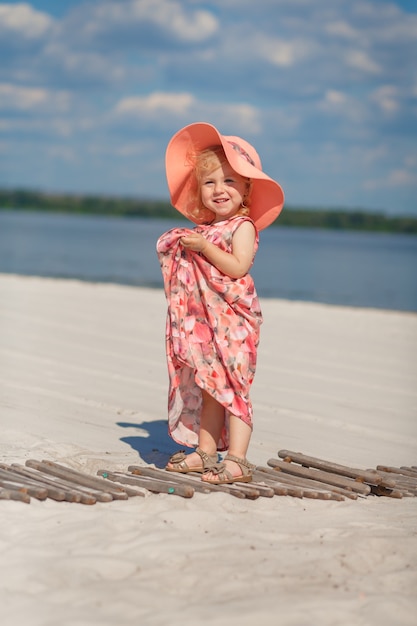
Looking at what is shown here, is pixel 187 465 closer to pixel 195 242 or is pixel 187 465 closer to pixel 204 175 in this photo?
pixel 195 242

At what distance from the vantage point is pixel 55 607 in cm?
293

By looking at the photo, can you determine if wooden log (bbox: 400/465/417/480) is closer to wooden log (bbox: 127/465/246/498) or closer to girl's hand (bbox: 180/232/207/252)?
wooden log (bbox: 127/465/246/498)

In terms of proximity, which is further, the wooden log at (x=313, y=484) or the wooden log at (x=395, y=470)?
the wooden log at (x=395, y=470)

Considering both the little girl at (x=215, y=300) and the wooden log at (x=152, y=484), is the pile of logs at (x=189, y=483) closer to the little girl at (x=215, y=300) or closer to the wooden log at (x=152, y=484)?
the wooden log at (x=152, y=484)

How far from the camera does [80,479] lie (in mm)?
4215

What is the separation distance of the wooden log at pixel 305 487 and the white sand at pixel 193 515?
61mm

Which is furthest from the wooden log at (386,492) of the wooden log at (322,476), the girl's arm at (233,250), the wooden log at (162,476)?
the girl's arm at (233,250)

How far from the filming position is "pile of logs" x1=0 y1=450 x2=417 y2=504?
3985 mm

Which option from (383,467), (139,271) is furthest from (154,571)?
(139,271)

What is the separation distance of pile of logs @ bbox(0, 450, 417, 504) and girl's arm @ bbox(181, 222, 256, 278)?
3.20 ft

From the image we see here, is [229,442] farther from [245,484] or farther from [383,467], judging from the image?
[383,467]

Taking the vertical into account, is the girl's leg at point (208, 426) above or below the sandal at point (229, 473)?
above

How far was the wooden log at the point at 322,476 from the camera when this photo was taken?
445 cm

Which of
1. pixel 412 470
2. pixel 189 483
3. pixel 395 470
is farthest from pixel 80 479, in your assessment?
pixel 412 470
